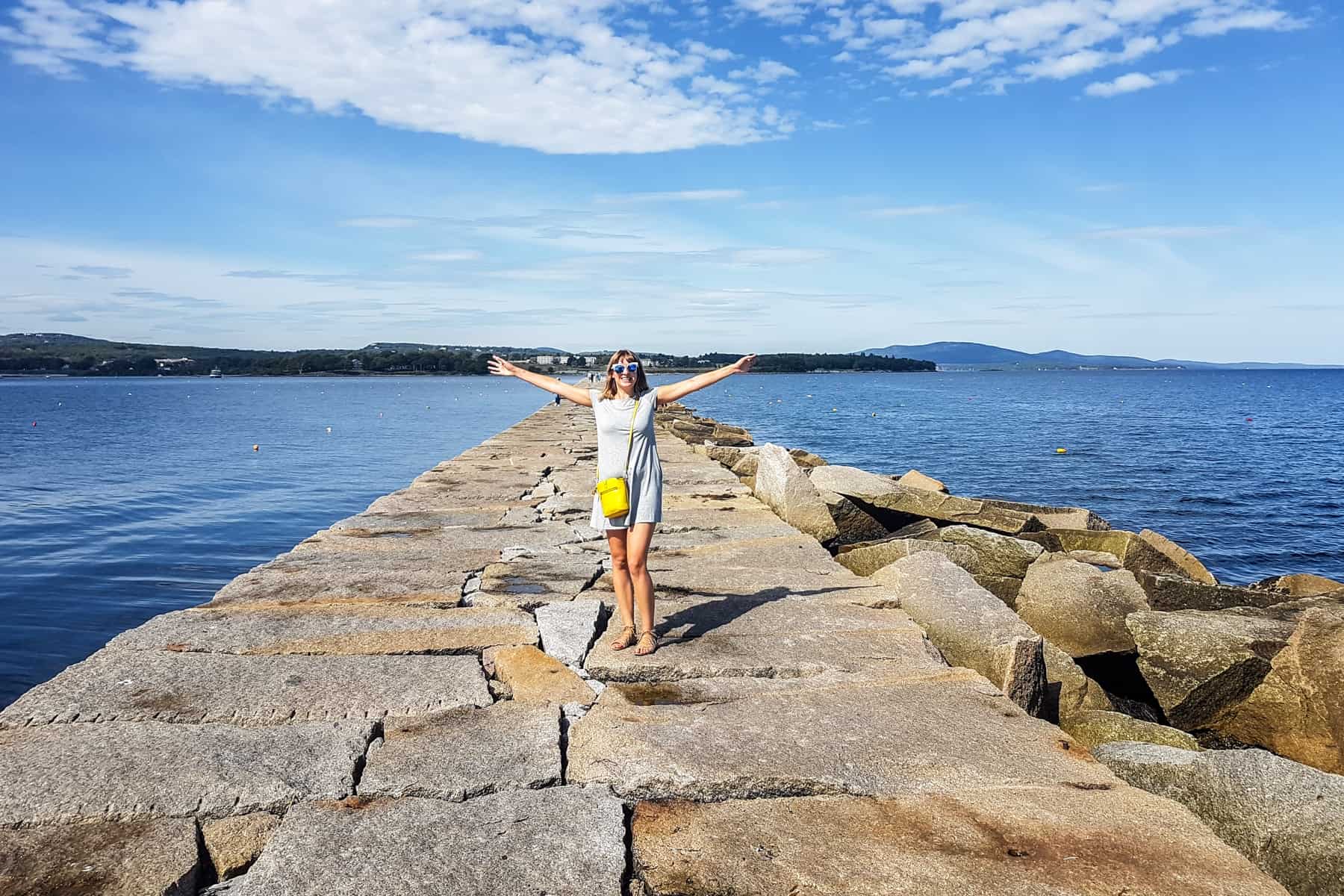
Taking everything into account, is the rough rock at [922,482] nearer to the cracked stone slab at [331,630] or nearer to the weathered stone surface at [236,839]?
the cracked stone slab at [331,630]

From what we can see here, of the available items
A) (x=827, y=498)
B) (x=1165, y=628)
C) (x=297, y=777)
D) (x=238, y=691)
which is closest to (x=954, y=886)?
(x=297, y=777)

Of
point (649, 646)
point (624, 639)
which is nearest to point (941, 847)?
point (649, 646)

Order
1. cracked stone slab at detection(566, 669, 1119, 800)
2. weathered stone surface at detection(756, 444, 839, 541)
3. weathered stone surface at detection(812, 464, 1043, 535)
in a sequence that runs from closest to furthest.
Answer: cracked stone slab at detection(566, 669, 1119, 800) < weathered stone surface at detection(756, 444, 839, 541) < weathered stone surface at detection(812, 464, 1043, 535)

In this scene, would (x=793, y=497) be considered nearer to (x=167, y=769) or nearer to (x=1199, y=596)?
(x=1199, y=596)

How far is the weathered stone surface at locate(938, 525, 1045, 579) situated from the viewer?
286 inches

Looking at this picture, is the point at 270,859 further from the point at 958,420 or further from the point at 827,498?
the point at 958,420

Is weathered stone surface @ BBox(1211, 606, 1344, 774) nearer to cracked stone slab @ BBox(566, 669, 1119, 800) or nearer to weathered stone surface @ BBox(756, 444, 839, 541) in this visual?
cracked stone slab @ BBox(566, 669, 1119, 800)

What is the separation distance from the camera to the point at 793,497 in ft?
25.3

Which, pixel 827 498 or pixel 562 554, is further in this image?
pixel 827 498

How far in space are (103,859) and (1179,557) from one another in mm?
9852

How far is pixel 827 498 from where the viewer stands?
29.9 ft

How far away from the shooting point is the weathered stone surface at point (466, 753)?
2.86 metres

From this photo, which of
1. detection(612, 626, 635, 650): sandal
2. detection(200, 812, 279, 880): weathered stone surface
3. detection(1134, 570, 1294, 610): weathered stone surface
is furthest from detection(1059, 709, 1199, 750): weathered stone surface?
detection(200, 812, 279, 880): weathered stone surface

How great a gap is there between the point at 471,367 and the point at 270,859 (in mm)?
138786
